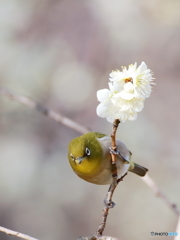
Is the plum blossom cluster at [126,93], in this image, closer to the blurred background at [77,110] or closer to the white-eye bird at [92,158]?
the white-eye bird at [92,158]

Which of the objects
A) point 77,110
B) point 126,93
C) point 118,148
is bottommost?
point 126,93

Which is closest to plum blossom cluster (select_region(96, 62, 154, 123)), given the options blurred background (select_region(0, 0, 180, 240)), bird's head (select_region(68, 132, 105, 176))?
bird's head (select_region(68, 132, 105, 176))

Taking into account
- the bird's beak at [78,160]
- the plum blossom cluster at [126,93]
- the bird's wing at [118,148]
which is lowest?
the plum blossom cluster at [126,93]

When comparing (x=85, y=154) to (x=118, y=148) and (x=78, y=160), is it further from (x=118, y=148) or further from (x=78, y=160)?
(x=118, y=148)

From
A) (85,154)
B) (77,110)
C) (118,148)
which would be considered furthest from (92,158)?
(77,110)

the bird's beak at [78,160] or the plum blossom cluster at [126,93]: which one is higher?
the bird's beak at [78,160]

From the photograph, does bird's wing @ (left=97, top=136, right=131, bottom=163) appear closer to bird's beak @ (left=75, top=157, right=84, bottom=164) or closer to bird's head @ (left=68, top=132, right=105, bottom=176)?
bird's head @ (left=68, top=132, right=105, bottom=176)

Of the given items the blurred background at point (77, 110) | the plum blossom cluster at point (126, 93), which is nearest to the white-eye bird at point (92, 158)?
the plum blossom cluster at point (126, 93)
